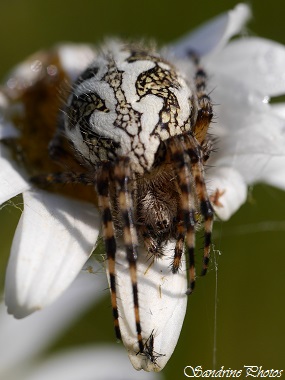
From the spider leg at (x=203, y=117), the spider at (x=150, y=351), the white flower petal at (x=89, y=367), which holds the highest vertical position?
the spider leg at (x=203, y=117)

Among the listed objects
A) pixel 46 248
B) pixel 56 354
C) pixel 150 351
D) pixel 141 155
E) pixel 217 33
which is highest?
pixel 217 33

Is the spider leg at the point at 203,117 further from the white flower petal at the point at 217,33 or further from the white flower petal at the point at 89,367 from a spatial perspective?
the white flower petal at the point at 89,367

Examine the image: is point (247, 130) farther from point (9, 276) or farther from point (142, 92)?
point (9, 276)

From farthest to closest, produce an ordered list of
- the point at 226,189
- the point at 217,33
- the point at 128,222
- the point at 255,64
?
the point at 217,33, the point at 255,64, the point at 226,189, the point at 128,222

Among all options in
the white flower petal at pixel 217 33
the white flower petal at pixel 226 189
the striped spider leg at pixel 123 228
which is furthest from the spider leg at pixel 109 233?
the white flower petal at pixel 217 33

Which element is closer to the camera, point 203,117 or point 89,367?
point 203,117

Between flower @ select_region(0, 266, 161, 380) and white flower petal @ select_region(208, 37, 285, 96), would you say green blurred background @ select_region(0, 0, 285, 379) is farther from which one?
white flower petal @ select_region(208, 37, 285, 96)

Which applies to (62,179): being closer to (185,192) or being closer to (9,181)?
(9,181)

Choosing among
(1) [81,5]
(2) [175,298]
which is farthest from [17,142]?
(1) [81,5]

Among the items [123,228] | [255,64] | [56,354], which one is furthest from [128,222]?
[56,354]
